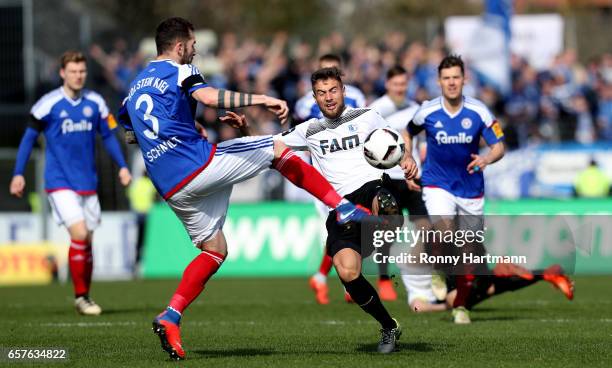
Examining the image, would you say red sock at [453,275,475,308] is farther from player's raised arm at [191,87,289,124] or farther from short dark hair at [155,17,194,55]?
short dark hair at [155,17,194,55]

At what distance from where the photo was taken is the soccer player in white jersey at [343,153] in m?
8.95

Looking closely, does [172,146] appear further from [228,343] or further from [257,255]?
[257,255]

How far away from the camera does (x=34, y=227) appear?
2105cm

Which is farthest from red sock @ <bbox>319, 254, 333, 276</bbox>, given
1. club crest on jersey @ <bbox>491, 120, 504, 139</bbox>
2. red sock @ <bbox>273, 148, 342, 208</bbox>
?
red sock @ <bbox>273, 148, 342, 208</bbox>

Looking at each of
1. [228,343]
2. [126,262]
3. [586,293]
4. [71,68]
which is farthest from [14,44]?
[228,343]

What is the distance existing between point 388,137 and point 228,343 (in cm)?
238

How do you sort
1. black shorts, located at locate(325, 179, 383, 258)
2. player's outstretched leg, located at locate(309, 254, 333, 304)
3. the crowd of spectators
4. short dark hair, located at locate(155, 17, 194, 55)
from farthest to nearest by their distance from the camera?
1. the crowd of spectators
2. player's outstretched leg, located at locate(309, 254, 333, 304)
3. black shorts, located at locate(325, 179, 383, 258)
4. short dark hair, located at locate(155, 17, 194, 55)

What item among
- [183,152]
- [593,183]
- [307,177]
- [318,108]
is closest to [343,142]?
[307,177]

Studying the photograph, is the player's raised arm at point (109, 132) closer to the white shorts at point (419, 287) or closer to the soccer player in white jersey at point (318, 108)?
the soccer player in white jersey at point (318, 108)

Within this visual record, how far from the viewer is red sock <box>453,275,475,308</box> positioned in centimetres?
1133

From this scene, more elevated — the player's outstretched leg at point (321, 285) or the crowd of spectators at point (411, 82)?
the crowd of spectators at point (411, 82)

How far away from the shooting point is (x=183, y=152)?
8.62m

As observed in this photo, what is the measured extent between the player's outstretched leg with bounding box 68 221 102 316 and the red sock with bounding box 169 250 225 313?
4.46 metres

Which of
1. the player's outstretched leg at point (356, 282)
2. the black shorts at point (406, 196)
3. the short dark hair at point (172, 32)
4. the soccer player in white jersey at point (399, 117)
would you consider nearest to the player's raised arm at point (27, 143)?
the soccer player in white jersey at point (399, 117)
